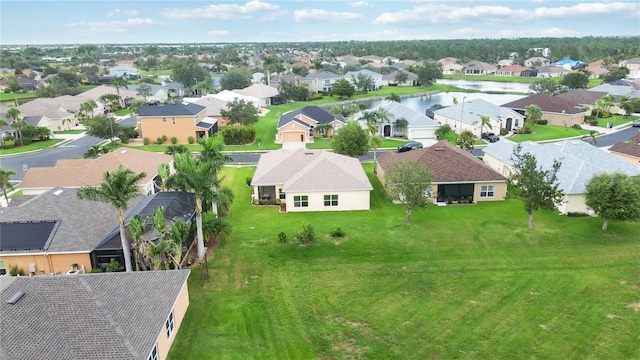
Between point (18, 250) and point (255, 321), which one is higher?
point (18, 250)

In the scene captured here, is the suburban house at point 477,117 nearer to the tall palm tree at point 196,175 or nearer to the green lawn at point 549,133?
the green lawn at point 549,133

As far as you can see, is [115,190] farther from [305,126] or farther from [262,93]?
[262,93]

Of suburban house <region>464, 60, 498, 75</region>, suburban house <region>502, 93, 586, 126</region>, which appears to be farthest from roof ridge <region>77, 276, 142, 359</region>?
suburban house <region>464, 60, 498, 75</region>

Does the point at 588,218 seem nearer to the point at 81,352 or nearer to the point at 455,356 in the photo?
the point at 455,356

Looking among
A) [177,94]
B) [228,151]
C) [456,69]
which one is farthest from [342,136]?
[456,69]

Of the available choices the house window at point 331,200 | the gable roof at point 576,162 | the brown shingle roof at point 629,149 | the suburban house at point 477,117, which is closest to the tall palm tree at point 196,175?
the house window at point 331,200

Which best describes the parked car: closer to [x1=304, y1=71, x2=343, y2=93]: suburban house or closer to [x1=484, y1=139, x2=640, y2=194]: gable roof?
[x1=484, y1=139, x2=640, y2=194]: gable roof
